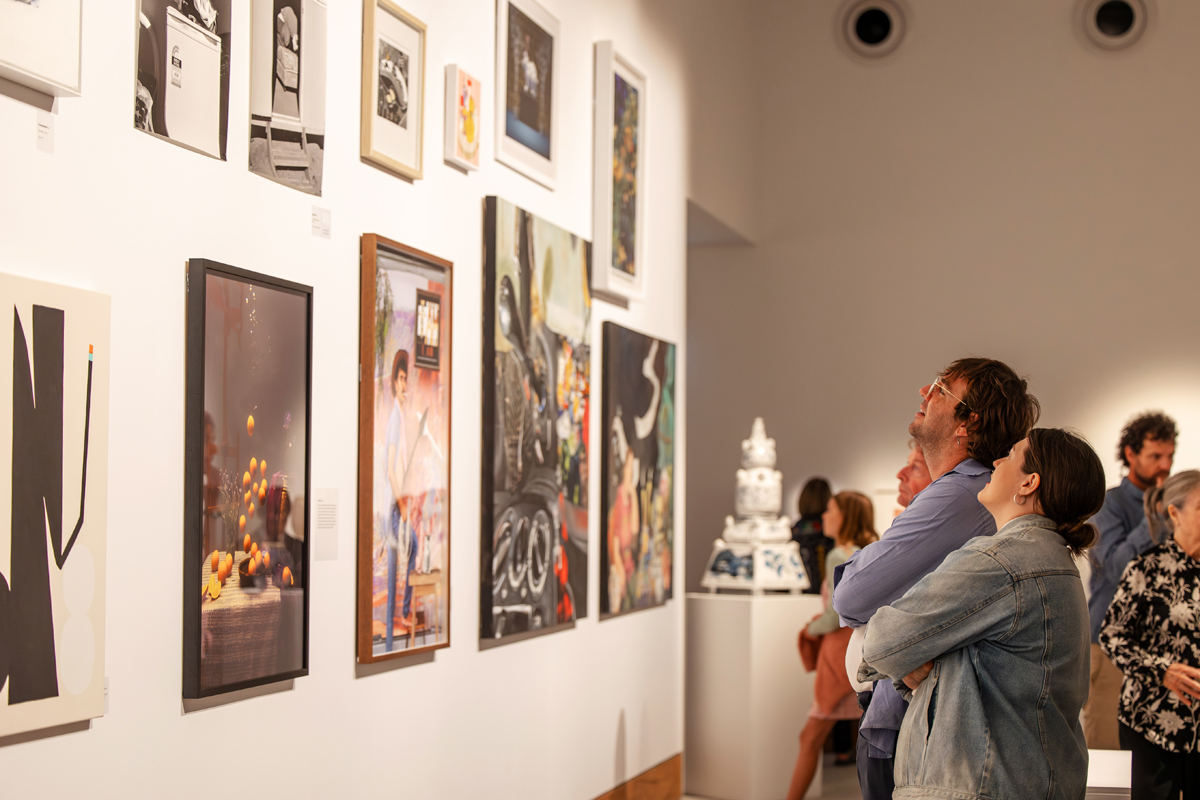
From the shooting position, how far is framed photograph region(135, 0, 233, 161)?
2.57m

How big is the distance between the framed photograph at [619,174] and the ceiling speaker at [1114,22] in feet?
13.5

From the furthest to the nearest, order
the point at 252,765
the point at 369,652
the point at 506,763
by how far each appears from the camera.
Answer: the point at 506,763
the point at 369,652
the point at 252,765

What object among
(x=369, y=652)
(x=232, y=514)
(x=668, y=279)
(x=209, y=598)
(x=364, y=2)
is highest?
(x=364, y=2)

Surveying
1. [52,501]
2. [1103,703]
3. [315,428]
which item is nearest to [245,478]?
[315,428]

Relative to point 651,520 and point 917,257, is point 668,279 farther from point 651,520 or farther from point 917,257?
point 917,257

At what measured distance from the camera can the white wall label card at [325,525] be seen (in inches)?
124

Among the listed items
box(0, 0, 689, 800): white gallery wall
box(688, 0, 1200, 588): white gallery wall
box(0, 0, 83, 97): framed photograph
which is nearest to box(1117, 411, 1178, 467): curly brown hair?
box(688, 0, 1200, 588): white gallery wall

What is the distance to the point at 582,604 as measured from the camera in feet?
15.9

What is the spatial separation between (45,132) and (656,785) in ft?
14.7

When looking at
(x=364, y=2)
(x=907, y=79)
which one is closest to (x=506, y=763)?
(x=364, y=2)

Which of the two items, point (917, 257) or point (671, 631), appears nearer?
point (671, 631)

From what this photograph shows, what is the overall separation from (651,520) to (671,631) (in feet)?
2.34

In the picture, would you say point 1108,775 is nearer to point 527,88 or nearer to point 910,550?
point 910,550

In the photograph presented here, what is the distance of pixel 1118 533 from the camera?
556 centimetres
